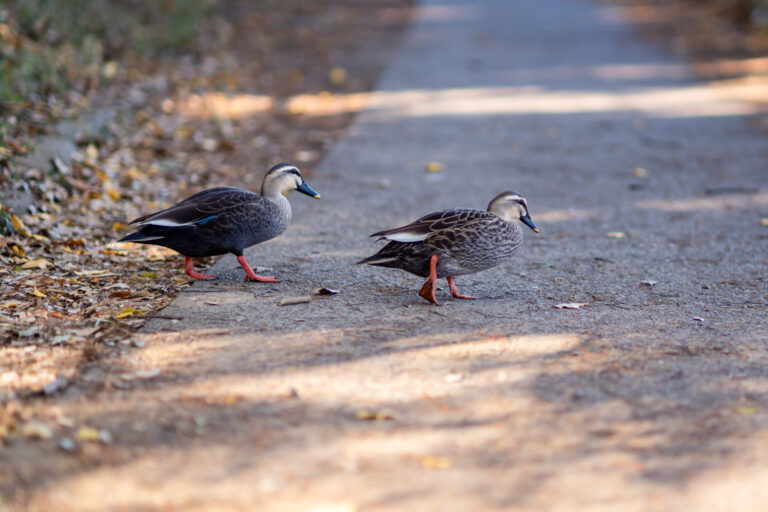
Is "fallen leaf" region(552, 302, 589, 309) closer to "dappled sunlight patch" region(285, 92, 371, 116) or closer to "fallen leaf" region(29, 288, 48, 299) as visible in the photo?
"fallen leaf" region(29, 288, 48, 299)

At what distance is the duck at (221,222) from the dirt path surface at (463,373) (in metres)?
0.29

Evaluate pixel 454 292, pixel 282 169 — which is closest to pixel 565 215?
pixel 454 292

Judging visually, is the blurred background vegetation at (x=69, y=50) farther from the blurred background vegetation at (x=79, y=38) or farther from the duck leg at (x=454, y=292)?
the duck leg at (x=454, y=292)

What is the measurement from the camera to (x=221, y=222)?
501cm

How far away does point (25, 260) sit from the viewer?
5.34 m

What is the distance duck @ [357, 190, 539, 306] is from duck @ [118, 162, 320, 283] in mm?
781

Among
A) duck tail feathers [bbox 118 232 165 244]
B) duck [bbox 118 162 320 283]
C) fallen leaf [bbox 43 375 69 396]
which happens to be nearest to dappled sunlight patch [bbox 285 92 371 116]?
duck [bbox 118 162 320 283]

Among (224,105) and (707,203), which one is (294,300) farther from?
(224,105)

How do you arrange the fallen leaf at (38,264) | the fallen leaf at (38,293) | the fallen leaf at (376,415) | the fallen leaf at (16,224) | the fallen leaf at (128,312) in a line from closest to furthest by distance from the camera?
the fallen leaf at (376,415), the fallen leaf at (128,312), the fallen leaf at (38,293), the fallen leaf at (38,264), the fallen leaf at (16,224)

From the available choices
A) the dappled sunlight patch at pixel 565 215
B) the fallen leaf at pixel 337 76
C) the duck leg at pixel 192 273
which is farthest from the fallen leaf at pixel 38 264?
the fallen leaf at pixel 337 76

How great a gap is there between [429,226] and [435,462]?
2015mm

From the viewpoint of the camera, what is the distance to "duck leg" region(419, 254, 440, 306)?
479 centimetres

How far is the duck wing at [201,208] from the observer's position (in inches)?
195

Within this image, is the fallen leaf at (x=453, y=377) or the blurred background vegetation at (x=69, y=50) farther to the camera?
the blurred background vegetation at (x=69, y=50)
